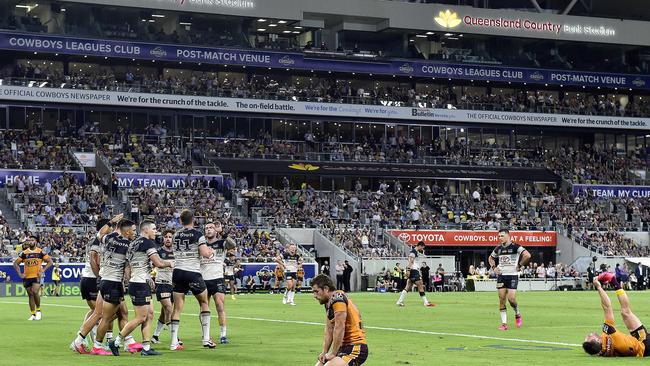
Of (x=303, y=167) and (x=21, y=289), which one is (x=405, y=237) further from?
(x=21, y=289)

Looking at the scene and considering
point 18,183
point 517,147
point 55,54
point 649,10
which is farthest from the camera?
point 649,10

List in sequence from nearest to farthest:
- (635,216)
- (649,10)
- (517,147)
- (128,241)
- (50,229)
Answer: (128,241), (50,229), (635,216), (517,147), (649,10)

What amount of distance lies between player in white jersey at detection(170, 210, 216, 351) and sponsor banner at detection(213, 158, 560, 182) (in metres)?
55.8

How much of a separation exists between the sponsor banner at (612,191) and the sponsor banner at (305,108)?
612cm

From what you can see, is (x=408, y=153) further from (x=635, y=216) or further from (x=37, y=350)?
(x=37, y=350)

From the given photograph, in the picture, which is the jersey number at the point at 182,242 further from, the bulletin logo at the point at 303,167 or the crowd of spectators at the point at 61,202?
the bulletin logo at the point at 303,167

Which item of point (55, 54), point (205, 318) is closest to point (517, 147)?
point (55, 54)

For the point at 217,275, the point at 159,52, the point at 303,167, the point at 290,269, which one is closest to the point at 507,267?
the point at 217,275

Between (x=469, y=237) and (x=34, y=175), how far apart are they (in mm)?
27514

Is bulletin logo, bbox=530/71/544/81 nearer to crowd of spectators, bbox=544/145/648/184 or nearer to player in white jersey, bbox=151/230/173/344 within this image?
crowd of spectators, bbox=544/145/648/184

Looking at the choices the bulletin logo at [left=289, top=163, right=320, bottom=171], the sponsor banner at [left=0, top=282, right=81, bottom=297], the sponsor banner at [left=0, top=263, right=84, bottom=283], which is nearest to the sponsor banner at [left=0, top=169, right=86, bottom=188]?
the sponsor banner at [left=0, top=263, right=84, bottom=283]

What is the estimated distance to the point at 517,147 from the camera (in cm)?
9038

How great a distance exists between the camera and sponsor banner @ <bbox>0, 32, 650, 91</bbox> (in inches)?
2928

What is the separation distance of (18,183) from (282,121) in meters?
23.7
